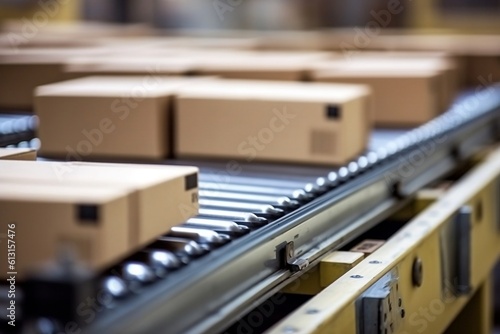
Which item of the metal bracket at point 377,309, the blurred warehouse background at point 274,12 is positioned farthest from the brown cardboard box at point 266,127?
the blurred warehouse background at point 274,12

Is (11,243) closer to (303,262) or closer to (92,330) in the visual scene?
(92,330)

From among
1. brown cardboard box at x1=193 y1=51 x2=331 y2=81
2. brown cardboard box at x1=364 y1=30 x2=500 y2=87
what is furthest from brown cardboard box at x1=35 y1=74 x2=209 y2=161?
brown cardboard box at x1=364 y1=30 x2=500 y2=87

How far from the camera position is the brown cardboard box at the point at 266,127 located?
8.18 feet

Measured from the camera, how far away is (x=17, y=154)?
179 cm

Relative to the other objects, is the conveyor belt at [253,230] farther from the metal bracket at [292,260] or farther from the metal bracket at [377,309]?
the metal bracket at [377,309]

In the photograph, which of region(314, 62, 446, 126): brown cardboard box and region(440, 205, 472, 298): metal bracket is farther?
region(314, 62, 446, 126): brown cardboard box

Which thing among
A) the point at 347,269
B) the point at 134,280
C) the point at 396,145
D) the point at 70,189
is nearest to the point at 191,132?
the point at 396,145

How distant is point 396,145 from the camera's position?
2646 mm

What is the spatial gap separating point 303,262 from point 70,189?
1.56 ft

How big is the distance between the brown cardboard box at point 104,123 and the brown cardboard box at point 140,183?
32.2 inches

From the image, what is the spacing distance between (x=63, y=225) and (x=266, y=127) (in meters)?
1.23

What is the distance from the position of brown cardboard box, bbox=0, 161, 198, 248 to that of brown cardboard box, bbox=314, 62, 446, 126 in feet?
5.56

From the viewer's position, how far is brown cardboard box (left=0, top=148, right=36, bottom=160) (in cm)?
176

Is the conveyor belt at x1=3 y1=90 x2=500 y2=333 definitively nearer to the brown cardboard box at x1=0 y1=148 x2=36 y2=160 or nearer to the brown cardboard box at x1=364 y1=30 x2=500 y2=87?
the brown cardboard box at x1=0 y1=148 x2=36 y2=160
